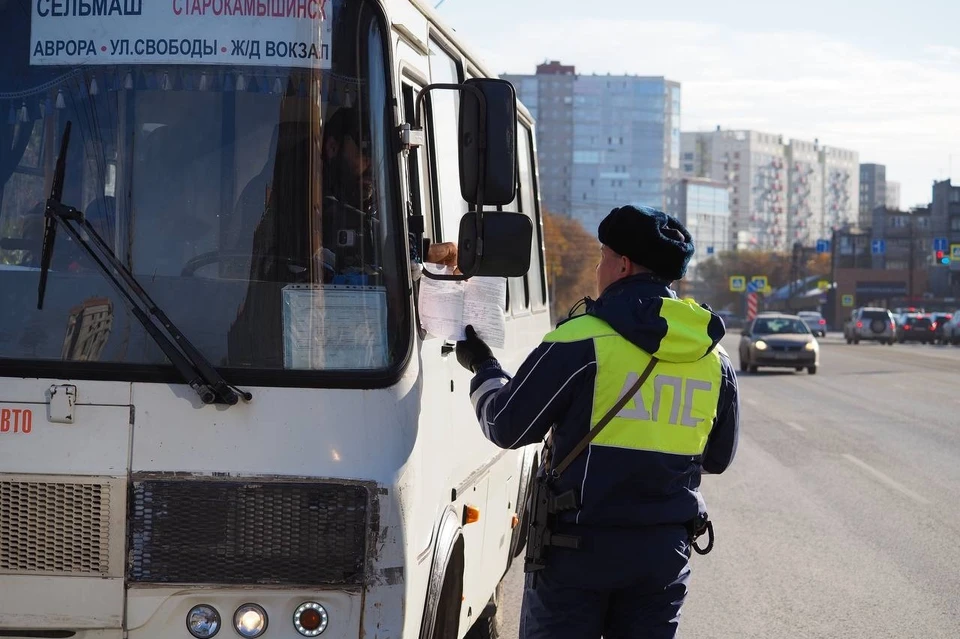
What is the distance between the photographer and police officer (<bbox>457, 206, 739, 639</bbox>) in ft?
11.4

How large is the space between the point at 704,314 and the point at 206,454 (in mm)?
1397

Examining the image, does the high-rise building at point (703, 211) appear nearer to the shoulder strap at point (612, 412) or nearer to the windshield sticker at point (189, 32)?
the windshield sticker at point (189, 32)

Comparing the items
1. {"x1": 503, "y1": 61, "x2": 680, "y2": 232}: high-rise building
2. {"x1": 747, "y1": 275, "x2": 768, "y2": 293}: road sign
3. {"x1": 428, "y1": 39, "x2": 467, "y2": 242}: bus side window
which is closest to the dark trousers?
{"x1": 428, "y1": 39, "x2": 467, "y2": 242}: bus side window

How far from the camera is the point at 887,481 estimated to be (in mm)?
12961

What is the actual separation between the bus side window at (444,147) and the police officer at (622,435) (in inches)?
39.5

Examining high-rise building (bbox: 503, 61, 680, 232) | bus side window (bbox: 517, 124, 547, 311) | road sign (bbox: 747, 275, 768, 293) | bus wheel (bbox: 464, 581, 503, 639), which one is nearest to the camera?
bus wheel (bbox: 464, 581, 503, 639)

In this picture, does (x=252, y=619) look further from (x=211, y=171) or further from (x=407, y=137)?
(x=407, y=137)

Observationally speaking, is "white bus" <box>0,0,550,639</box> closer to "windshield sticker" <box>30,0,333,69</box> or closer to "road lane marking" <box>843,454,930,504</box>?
"windshield sticker" <box>30,0,333,69</box>

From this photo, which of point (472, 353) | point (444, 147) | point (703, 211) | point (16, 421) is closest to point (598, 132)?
point (703, 211)

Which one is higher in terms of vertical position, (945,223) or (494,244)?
(945,223)

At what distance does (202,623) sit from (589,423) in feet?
3.78

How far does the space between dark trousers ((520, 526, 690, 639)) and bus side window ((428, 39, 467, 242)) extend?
1354mm

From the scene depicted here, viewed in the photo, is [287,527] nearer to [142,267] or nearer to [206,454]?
[206,454]

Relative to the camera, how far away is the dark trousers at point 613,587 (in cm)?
347
